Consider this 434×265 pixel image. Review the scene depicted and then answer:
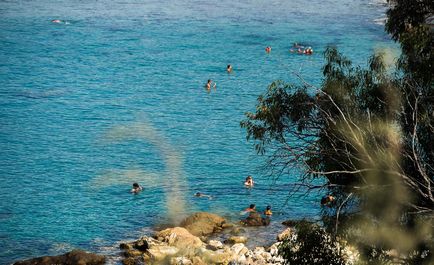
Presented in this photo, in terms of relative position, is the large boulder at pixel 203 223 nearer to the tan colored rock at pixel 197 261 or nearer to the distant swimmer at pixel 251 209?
the distant swimmer at pixel 251 209

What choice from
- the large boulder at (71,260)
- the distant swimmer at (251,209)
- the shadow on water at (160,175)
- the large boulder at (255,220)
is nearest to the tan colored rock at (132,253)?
the large boulder at (71,260)

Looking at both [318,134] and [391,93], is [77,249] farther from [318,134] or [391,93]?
[391,93]

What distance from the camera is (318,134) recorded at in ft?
85.7

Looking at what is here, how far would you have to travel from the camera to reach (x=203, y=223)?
40906mm

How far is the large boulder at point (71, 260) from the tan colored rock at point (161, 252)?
2299 millimetres

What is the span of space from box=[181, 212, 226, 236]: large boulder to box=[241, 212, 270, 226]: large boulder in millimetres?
1207

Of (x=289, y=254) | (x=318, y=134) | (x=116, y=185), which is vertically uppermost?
(x=318, y=134)

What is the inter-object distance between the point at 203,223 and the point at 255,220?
9.45 feet

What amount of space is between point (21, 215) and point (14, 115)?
18.5 m

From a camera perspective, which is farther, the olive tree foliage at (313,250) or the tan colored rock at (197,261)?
the tan colored rock at (197,261)

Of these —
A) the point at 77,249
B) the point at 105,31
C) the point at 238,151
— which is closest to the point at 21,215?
the point at 77,249

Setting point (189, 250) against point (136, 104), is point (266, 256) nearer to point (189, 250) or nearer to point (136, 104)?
point (189, 250)

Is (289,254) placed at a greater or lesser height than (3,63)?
greater

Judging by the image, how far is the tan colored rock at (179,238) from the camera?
37.1 meters
